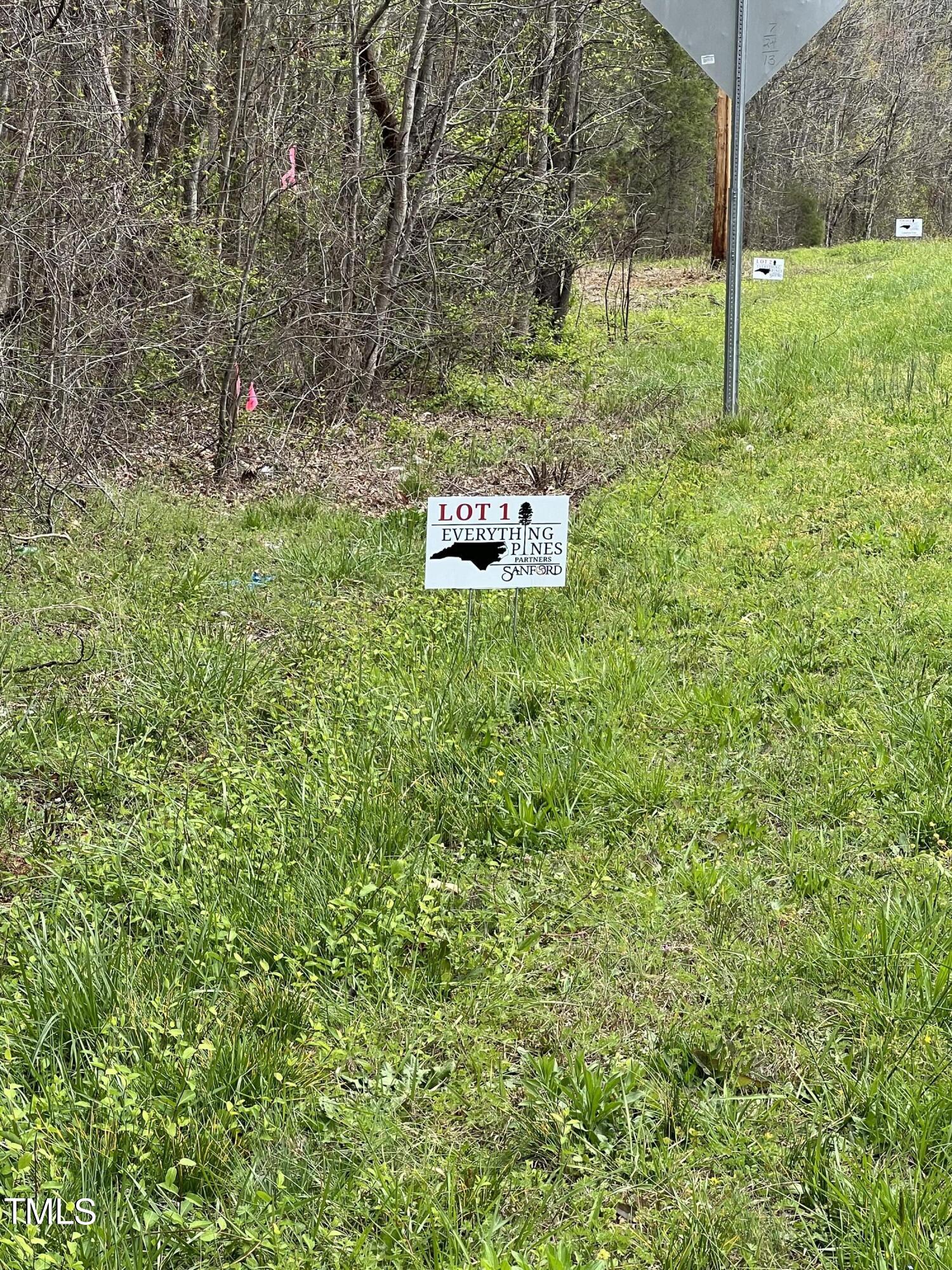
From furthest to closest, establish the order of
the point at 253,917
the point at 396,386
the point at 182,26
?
1. the point at 396,386
2. the point at 182,26
3. the point at 253,917

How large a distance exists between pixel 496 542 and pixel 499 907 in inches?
70.6

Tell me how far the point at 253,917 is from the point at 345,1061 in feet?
1.99

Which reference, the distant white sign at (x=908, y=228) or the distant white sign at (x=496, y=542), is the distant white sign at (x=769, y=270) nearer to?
the distant white sign at (x=908, y=228)

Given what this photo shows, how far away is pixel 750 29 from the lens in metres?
7.13

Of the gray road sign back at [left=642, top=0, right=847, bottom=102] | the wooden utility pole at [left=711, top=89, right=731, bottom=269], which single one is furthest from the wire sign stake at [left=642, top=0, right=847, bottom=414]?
the wooden utility pole at [left=711, top=89, right=731, bottom=269]

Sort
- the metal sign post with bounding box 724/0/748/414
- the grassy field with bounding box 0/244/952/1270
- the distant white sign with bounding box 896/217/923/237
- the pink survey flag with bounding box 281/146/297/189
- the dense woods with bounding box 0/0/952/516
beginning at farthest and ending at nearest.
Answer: the distant white sign with bounding box 896/217/923/237
the pink survey flag with bounding box 281/146/297/189
the dense woods with bounding box 0/0/952/516
the metal sign post with bounding box 724/0/748/414
the grassy field with bounding box 0/244/952/1270

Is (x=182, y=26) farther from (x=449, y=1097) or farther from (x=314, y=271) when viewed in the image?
(x=449, y=1097)

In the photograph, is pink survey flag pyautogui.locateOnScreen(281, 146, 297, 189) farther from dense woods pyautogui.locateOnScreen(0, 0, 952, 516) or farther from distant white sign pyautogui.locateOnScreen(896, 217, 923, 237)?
distant white sign pyautogui.locateOnScreen(896, 217, 923, 237)

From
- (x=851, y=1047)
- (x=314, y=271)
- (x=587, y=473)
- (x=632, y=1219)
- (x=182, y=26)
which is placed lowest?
(x=632, y=1219)

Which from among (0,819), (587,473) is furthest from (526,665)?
(587,473)

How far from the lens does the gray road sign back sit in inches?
274

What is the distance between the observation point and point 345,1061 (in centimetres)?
269

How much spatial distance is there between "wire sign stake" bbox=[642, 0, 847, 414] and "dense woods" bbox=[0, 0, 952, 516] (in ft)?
10.2

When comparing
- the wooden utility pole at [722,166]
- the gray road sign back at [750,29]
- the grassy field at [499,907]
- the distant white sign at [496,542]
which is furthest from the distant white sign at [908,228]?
the distant white sign at [496,542]
